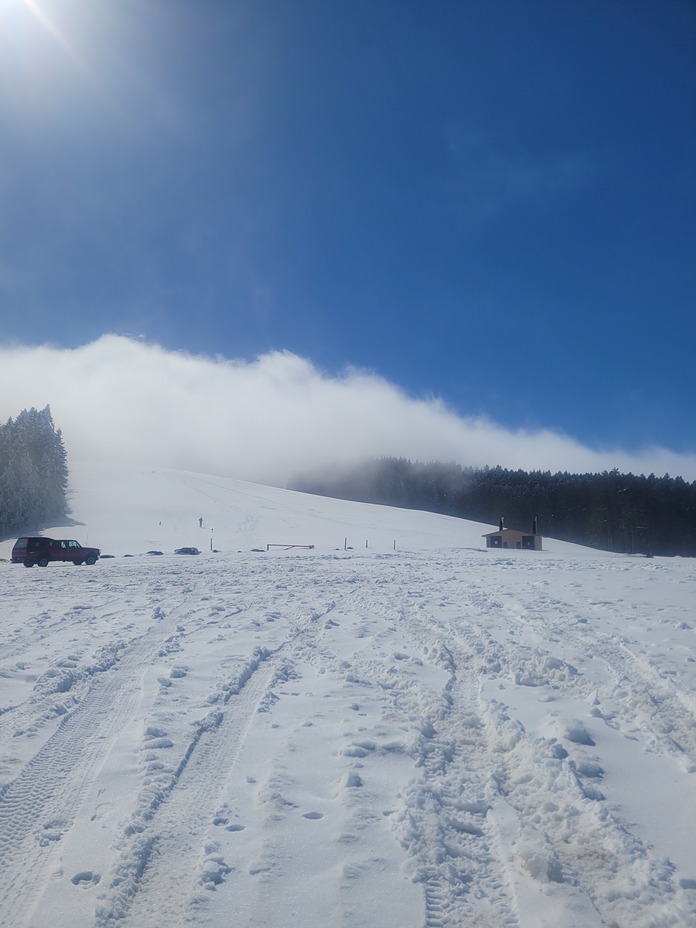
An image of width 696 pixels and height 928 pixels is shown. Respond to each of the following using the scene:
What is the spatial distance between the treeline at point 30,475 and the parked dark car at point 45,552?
30327 mm

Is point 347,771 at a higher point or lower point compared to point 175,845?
higher

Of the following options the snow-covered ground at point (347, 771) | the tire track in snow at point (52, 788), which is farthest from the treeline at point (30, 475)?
the tire track in snow at point (52, 788)

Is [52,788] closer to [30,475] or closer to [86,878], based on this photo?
[86,878]

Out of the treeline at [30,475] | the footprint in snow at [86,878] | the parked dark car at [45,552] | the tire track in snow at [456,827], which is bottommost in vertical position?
the footprint in snow at [86,878]

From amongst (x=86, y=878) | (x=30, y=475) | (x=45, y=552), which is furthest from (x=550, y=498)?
(x=86, y=878)

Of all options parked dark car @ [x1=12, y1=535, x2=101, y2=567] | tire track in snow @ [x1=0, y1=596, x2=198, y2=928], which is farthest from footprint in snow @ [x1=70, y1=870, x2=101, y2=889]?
parked dark car @ [x1=12, y1=535, x2=101, y2=567]

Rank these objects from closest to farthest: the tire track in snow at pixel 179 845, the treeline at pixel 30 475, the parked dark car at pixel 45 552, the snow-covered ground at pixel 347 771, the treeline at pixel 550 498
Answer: the tire track in snow at pixel 179 845
the snow-covered ground at pixel 347 771
the parked dark car at pixel 45 552
the treeline at pixel 30 475
the treeline at pixel 550 498

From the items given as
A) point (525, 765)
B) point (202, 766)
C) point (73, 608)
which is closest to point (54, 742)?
point (202, 766)

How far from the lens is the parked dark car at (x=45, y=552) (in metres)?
31.7

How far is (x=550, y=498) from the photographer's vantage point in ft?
338

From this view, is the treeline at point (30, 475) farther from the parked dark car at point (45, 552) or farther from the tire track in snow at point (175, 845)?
the tire track in snow at point (175, 845)

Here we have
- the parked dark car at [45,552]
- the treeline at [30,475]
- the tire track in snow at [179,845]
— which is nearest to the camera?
the tire track in snow at [179,845]

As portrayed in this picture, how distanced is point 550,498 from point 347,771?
341 ft

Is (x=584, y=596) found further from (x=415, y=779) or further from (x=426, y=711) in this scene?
(x=415, y=779)
